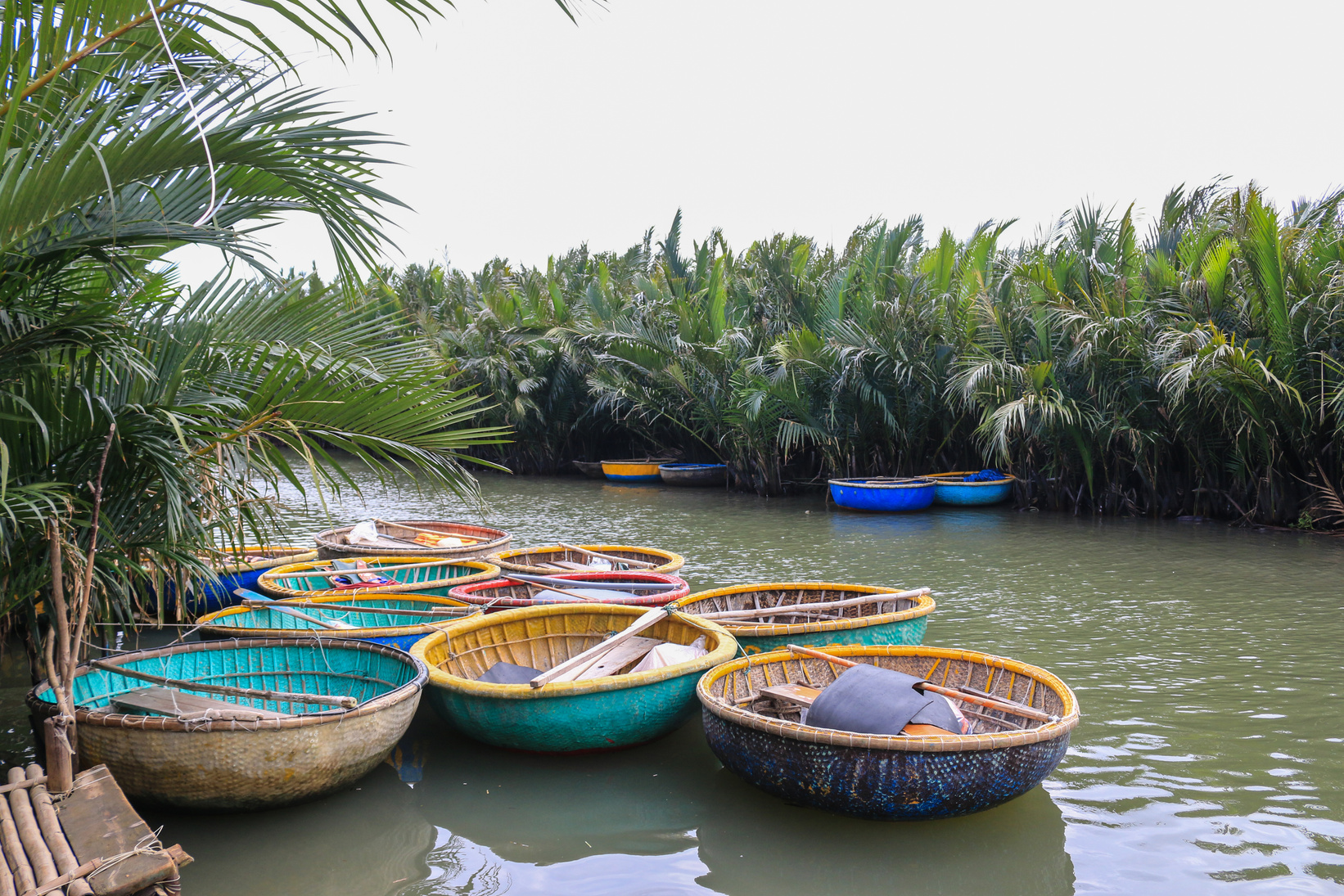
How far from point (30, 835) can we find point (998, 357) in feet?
46.8

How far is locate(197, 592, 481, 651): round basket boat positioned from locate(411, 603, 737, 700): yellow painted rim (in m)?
0.21

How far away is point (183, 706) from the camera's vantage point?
411 centimetres

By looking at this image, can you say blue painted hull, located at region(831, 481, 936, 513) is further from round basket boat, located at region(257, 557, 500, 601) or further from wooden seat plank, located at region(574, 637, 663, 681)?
wooden seat plank, located at region(574, 637, 663, 681)

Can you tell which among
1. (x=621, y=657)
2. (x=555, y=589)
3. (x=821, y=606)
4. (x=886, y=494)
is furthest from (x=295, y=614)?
(x=886, y=494)

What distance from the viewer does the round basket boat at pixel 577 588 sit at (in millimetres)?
6730

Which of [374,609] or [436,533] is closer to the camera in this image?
[374,609]

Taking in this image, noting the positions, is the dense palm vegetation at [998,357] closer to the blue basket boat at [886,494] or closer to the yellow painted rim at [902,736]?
the blue basket boat at [886,494]

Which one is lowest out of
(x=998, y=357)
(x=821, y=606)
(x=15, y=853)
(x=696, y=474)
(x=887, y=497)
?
(x=15, y=853)

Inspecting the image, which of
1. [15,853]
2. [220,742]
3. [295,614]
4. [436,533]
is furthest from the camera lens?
[436,533]

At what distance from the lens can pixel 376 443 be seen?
14.0 feet

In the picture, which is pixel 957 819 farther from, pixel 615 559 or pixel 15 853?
pixel 615 559

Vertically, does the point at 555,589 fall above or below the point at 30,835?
above

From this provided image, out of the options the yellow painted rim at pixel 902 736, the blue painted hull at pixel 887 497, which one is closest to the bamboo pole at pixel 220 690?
the yellow painted rim at pixel 902 736

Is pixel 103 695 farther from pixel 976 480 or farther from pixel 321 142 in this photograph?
pixel 976 480
